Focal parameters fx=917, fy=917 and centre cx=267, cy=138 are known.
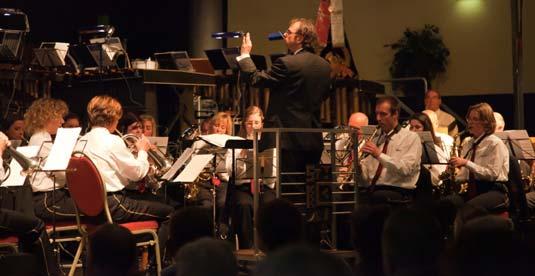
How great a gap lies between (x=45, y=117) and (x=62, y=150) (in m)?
1.47

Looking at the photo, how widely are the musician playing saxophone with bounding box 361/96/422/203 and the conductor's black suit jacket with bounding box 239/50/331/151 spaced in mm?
755

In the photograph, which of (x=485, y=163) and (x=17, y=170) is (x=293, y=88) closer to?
(x=485, y=163)

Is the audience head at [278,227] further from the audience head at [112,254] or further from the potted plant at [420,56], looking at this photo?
the potted plant at [420,56]

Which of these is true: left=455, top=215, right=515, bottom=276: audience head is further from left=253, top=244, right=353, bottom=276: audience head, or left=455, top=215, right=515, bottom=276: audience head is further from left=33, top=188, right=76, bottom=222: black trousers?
left=33, top=188, right=76, bottom=222: black trousers

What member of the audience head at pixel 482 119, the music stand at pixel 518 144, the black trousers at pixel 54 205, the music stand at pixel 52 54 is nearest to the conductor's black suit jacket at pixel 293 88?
the black trousers at pixel 54 205

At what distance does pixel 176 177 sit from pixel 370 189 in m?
1.66

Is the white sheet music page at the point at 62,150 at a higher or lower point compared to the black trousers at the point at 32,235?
higher

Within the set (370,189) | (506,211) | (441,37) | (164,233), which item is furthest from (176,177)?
(441,37)

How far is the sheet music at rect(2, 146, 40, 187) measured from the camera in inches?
249

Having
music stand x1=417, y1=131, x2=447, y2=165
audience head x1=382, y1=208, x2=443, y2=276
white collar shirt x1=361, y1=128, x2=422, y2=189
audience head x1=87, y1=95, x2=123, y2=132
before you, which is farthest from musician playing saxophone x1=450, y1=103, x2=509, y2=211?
audience head x1=382, y1=208, x2=443, y2=276

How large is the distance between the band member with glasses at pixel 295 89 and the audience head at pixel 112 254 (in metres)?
3.28

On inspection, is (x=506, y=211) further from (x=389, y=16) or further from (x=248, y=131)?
(x=389, y=16)

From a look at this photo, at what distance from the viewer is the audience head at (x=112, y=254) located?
133 inches

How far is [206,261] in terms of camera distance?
2.88 meters
